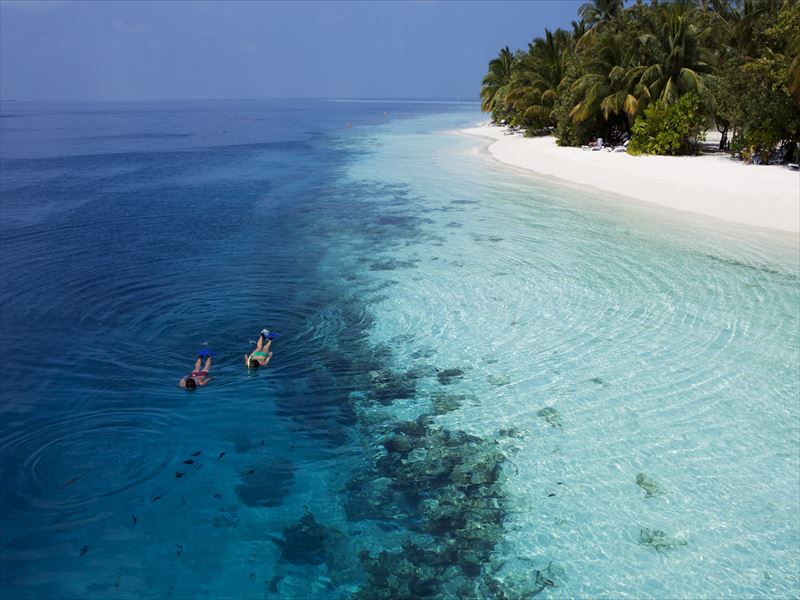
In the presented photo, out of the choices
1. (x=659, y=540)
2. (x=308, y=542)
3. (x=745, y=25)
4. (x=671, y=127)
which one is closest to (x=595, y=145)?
(x=671, y=127)

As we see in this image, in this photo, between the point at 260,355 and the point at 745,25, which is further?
the point at 745,25

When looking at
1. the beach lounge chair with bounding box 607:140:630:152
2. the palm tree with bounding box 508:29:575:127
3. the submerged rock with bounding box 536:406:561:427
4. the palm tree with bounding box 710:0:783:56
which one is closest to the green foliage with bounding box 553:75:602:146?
the beach lounge chair with bounding box 607:140:630:152

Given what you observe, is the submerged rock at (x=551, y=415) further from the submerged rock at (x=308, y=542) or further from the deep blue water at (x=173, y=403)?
the submerged rock at (x=308, y=542)

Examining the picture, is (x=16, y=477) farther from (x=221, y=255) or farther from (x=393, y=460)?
(x=221, y=255)

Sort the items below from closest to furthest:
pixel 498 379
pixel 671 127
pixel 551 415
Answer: pixel 551 415 < pixel 498 379 < pixel 671 127

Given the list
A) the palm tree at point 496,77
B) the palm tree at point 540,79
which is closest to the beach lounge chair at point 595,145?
the palm tree at point 540,79

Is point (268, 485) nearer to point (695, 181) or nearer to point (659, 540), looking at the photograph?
point (659, 540)

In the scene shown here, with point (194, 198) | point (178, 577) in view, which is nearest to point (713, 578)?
point (178, 577)
